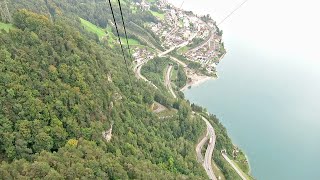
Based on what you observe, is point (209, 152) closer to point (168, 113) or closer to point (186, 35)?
point (168, 113)

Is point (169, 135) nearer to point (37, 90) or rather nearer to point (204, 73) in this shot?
point (37, 90)

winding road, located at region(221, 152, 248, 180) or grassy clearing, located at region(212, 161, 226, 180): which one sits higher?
winding road, located at region(221, 152, 248, 180)

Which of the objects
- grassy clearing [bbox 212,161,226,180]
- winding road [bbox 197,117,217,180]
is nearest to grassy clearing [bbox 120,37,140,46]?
winding road [bbox 197,117,217,180]

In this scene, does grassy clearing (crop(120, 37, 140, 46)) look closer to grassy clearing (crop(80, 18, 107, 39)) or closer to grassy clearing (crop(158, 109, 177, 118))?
grassy clearing (crop(80, 18, 107, 39))

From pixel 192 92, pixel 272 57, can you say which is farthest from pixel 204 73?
pixel 272 57

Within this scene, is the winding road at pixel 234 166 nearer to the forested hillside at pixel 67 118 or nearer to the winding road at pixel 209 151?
the winding road at pixel 209 151

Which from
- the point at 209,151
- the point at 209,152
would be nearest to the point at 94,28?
the point at 209,151
